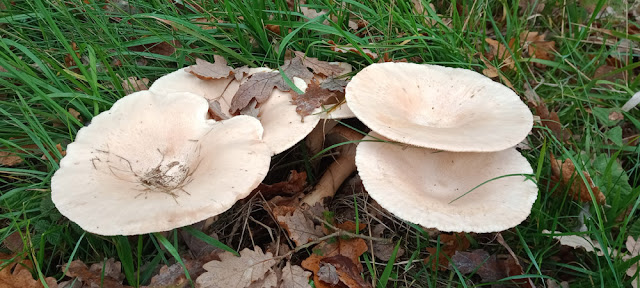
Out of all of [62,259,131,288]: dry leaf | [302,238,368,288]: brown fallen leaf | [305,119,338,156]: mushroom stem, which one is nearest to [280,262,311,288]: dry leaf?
[302,238,368,288]: brown fallen leaf

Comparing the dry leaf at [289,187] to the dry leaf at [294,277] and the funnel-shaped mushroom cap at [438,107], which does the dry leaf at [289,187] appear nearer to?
the dry leaf at [294,277]

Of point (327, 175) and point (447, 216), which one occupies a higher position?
point (447, 216)

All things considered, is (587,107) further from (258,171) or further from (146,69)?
(146,69)

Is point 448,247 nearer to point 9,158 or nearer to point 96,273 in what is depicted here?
point 96,273

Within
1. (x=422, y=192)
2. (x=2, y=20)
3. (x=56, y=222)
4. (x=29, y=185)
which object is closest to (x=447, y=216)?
(x=422, y=192)

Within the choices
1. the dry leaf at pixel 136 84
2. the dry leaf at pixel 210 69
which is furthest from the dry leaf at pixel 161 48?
the dry leaf at pixel 210 69

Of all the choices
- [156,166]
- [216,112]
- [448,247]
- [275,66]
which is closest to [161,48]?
[275,66]
